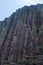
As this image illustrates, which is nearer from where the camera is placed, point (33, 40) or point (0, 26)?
point (33, 40)

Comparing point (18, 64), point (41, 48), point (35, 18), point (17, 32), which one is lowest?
point (18, 64)

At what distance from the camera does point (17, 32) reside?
85.0ft

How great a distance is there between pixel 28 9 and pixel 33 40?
6471 mm

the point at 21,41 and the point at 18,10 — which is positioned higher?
the point at 18,10

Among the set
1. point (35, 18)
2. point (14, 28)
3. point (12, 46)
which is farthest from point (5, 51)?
point (35, 18)

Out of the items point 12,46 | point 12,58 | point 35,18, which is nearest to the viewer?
point 12,58

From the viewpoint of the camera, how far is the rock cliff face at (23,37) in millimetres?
21416

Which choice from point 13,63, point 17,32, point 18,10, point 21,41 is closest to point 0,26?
point 18,10

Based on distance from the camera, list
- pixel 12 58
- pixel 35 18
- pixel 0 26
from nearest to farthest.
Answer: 1. pixel 12 58
2. pixel 35 18
3. pixel 0 26

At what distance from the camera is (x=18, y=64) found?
20797 millimetres

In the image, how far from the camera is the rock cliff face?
21.4m

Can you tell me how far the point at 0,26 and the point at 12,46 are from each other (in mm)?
7123

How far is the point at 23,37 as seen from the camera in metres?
24.5

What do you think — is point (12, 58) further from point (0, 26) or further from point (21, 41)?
point (0, 26)
